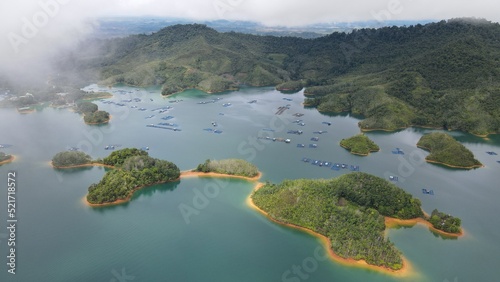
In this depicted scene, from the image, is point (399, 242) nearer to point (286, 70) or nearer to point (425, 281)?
point (425, 281)

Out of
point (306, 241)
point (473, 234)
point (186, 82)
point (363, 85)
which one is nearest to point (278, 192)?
point (306, 241)

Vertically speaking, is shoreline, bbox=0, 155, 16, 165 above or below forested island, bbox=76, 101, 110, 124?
above

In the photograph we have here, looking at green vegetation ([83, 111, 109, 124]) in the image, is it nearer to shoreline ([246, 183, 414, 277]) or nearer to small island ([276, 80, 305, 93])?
small island ([276, 80, 305, 93])

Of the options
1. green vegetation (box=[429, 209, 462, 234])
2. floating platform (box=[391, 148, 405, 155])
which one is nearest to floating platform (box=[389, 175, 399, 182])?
floating platform (box=[391, 148, 405, 155])

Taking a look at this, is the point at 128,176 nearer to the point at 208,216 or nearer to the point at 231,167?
the point at 208,216

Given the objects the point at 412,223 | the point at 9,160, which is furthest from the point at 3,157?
the point at 412,223
